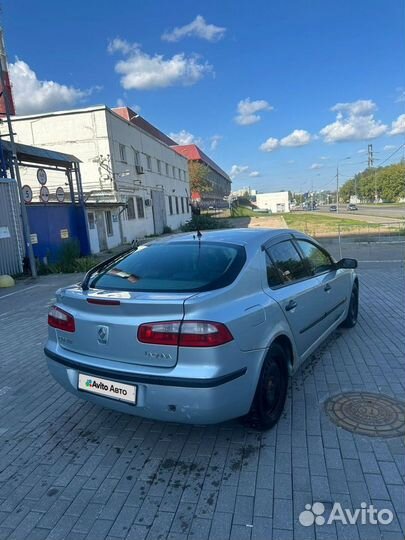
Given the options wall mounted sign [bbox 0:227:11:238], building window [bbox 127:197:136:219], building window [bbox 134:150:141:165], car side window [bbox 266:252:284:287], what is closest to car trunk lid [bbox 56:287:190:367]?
car side window [bbox 266:252:284:287]

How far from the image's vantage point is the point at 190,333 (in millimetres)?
2361

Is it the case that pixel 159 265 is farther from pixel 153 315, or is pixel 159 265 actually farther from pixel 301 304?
pixel 301 304

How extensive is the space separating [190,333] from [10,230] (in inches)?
440

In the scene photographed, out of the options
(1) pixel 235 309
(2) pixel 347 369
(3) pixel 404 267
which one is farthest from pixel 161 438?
(3) pixel 404 267

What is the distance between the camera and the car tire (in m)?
2.74

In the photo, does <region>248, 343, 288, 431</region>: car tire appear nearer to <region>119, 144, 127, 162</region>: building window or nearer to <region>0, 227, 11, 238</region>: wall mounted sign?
<region>0, 227, 11, 238</region>: wall mounted sign

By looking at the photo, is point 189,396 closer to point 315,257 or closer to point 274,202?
point 315,257

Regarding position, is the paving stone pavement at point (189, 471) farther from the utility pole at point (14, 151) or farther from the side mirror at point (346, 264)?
the utility pole at point (14, 151)

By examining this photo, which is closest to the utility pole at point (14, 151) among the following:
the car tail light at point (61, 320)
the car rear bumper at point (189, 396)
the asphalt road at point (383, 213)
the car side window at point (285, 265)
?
the car tail light at point (61, 320)

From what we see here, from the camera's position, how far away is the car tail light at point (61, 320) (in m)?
2.84

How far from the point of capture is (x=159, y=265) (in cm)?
312

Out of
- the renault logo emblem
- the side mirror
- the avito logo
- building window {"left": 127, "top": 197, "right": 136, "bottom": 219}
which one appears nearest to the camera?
the avito logo

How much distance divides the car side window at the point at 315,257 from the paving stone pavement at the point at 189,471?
1.11 m

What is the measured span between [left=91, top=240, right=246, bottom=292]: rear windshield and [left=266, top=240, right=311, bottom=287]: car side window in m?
0.37
